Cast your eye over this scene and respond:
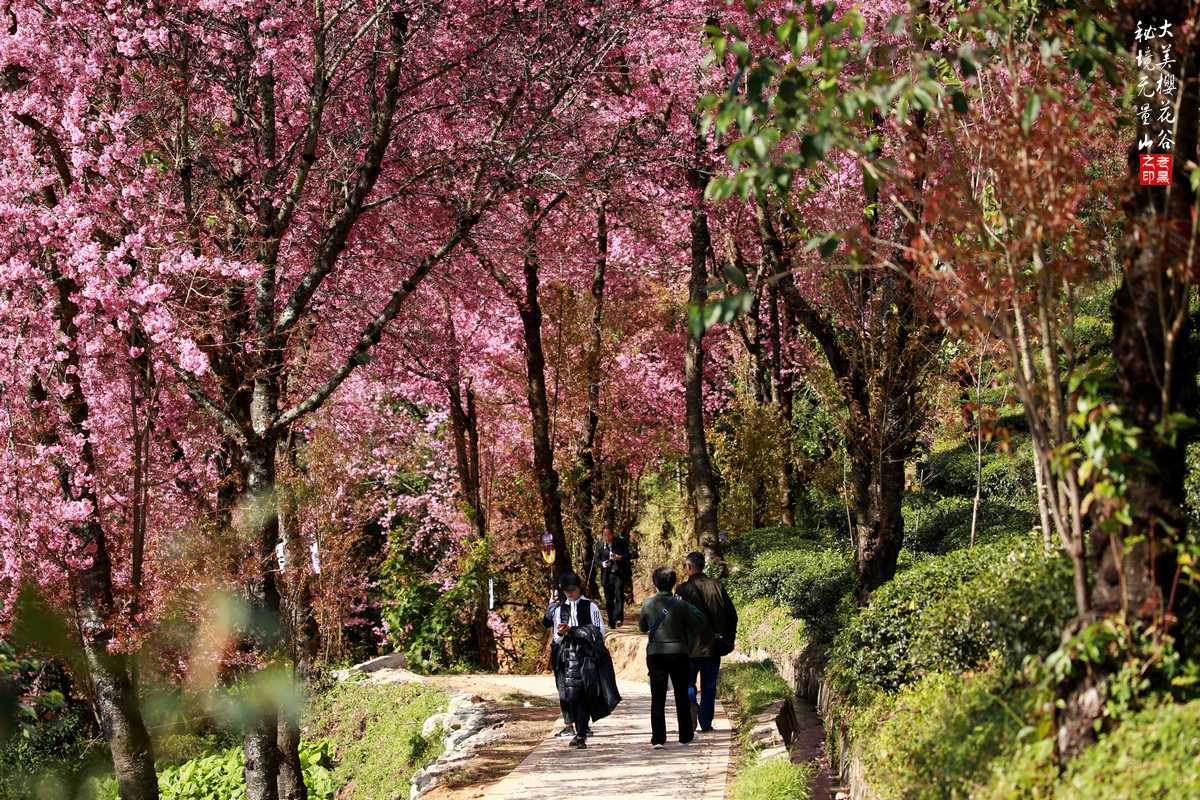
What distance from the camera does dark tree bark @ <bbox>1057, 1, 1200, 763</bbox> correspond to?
3.77 m

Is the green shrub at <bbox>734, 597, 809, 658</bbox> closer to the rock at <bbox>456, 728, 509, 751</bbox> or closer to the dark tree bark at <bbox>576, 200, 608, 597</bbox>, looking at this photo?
the dark tree bark at <bbox>576, 200, 608, 597</bbox>

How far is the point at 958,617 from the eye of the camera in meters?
6.13

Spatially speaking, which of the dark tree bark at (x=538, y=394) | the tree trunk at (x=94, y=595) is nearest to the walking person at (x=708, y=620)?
the tree trunk at (x=94, y=595)

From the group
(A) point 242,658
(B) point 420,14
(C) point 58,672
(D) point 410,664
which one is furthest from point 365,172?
(D) point 410,664

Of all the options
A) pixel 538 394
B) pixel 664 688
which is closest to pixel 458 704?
pixel 664 688

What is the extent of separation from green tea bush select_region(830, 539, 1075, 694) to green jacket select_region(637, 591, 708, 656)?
4.23 ft

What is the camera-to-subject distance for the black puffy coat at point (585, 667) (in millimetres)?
9266

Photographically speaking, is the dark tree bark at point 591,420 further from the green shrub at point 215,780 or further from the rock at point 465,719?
the green shrub at point 215,780

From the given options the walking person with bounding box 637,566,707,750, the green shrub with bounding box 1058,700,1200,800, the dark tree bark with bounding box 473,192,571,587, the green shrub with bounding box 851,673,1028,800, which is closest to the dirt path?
the walking person with bounding box 637,566,707,750

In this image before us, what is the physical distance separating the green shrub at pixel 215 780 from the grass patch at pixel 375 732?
213mm

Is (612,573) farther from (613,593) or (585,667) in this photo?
(585,667)

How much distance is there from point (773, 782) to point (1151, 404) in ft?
13.1

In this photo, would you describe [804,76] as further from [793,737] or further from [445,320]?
[445,320]

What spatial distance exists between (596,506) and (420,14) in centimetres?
1205
